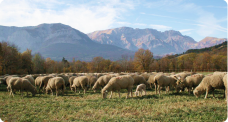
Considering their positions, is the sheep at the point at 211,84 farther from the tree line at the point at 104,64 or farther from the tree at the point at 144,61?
the tree at the point at 144,61

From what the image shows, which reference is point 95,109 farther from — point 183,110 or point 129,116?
point 183,110

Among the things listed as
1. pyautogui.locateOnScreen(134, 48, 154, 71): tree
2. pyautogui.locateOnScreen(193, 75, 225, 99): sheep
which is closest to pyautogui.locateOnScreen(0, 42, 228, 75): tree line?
pyautogui.locateOnScreen(134, 48, 154, 71): tree

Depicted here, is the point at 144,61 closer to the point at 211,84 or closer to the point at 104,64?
the point at 104,64

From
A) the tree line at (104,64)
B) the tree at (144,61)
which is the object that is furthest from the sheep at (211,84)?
the tree at (144,61)

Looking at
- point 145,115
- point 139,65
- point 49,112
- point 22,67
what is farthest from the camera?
point 139,65

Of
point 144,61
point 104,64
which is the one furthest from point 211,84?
point 104,64

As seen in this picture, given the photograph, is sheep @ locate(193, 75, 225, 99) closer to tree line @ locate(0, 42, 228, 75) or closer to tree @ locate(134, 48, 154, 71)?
tree line @ locate(0, 42, 228, 75)

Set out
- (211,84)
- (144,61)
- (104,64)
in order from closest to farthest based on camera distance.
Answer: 1. (211,84)
2. (144,61)
3. (104,64)

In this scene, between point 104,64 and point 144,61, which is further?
point 104,64

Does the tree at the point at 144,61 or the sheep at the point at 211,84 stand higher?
the tree at the point at 144,61

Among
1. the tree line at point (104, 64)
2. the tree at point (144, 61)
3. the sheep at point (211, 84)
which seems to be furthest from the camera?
the tree at point (144, 61)

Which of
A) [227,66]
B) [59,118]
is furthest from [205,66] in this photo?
[59,118]

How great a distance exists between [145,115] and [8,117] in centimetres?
820

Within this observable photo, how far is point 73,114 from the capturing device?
965 cm
